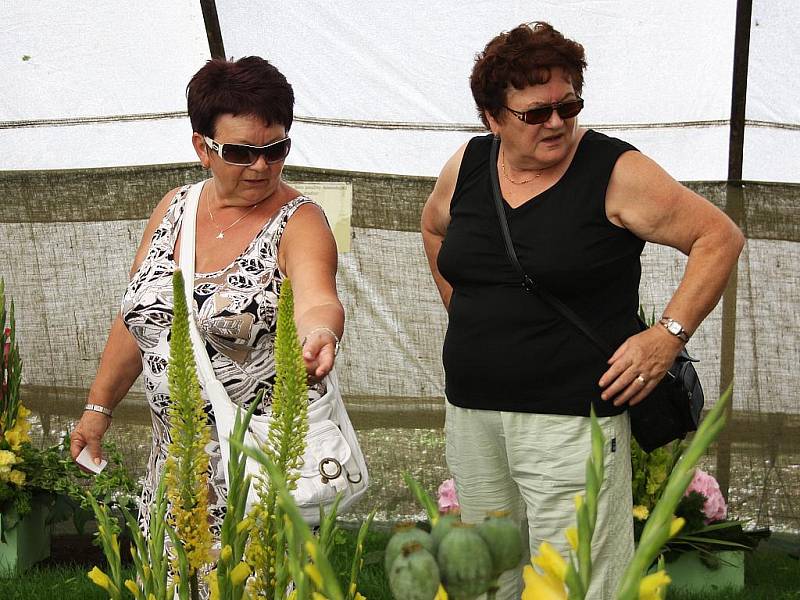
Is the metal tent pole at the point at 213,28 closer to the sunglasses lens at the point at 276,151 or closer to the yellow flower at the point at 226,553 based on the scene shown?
the sunglasses lens at the point at 276,151

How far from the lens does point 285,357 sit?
2.77ft

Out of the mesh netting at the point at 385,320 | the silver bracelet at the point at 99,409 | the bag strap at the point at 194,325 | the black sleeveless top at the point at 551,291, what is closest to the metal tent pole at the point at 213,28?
the mesh netting at the point at 385,320

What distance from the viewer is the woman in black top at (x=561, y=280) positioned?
2.48 meters

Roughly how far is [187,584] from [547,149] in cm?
170

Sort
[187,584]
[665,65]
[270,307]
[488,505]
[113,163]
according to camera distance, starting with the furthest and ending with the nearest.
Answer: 1. [113,163]
2. [665,65]
3. [488,505]
4. [270,307]
5. [187,584]

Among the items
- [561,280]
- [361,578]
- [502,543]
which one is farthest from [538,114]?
[361,578]

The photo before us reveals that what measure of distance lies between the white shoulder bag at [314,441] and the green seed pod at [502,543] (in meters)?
1.23

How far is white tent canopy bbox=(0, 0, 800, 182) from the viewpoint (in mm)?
4875

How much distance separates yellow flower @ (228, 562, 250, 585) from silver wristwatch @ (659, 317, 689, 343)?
1.76 m

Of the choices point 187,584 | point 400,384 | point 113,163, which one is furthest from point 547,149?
point 113,163

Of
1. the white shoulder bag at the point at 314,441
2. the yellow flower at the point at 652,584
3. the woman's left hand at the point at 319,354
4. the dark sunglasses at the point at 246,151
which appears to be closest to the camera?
the yellow flower at the point at 652,584

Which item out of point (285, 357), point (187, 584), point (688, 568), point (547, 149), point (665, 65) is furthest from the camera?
point (665, 65)

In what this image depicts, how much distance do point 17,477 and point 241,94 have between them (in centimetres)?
272

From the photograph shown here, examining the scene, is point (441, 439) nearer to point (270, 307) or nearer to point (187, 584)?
point (270, 307)
